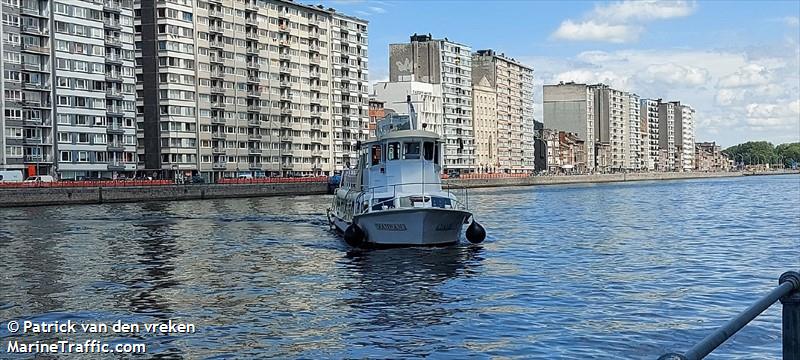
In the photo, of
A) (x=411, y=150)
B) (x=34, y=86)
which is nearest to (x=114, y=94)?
(x=34, y=86)

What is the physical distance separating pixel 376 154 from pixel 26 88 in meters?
95.1

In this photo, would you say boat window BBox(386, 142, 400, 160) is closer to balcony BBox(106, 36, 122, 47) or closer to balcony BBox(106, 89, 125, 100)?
balcony BBox(106, 89, 125, 100)

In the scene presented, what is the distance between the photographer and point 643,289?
31.8 metres

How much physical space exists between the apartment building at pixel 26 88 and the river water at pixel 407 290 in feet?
226

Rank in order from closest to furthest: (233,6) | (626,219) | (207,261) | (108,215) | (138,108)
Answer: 1. (207,261)
2. (626,219)
3. (108,215)
4. (138,108)
5. (233,6)

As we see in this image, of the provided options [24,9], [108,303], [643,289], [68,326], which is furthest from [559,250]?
[24,9]

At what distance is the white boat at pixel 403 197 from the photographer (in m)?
45.2

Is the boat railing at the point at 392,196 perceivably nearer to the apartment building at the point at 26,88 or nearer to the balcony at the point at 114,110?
the apartment building at the point at 26,88

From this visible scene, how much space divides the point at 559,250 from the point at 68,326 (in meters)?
29.6

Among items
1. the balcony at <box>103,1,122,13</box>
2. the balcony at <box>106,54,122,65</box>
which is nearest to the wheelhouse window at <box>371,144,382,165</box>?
the balcony at <box>106,54,122,65</box>

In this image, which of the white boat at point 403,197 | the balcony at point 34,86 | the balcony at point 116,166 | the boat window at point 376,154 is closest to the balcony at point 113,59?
the balcony at point 34,86

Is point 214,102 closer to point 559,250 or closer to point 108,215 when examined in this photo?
point 108,215

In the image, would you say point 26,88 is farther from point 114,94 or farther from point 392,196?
point 392,196

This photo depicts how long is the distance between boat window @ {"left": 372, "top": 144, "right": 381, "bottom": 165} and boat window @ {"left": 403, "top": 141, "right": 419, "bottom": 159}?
1575 mm
